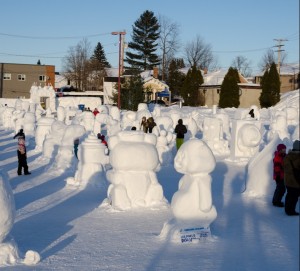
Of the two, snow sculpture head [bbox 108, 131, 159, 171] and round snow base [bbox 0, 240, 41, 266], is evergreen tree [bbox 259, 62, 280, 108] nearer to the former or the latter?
snow sculpture head [bbox 108, 131, 159, 171]

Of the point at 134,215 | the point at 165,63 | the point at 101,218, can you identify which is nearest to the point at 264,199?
the point at 134,215

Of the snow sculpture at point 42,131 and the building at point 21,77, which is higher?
the building at point 21,77

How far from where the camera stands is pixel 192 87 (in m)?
47.2

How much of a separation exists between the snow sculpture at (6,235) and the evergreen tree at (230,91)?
37108mm

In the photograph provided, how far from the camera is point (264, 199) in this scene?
10.1 metres

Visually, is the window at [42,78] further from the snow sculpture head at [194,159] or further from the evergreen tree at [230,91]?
the snow sculpture head at [194,159]

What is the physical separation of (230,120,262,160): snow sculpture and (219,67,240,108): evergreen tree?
25.5 m

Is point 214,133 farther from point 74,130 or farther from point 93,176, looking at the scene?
point 93,176

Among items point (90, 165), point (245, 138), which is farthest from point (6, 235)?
point (245, 138)

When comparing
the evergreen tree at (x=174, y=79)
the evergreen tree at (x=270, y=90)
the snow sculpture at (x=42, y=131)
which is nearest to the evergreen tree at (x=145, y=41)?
the evergreen tree at (x=174, y=79)

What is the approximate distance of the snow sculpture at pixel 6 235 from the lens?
5988 mm

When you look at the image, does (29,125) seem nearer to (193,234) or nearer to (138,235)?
(138,235)

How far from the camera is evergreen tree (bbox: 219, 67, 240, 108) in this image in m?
42.1

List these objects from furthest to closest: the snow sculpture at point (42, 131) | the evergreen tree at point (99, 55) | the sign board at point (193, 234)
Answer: the evergreen tree at point (99, 55)
the snow sculpture at point (42, 131)
the sign board at point (193, 234)
